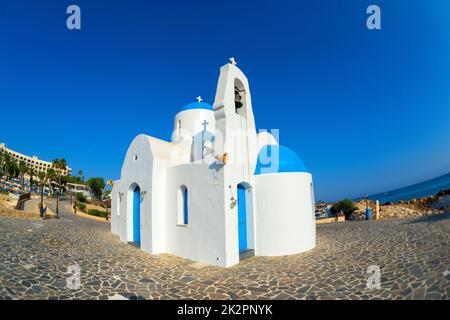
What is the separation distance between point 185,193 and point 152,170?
6.24ft

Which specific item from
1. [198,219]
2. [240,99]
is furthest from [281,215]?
[240,99]

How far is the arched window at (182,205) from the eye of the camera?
9789mm

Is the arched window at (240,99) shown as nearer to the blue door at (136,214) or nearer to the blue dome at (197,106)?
the blue dome at (197,106)

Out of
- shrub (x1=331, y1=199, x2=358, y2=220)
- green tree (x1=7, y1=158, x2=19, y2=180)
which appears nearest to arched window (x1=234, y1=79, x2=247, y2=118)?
shrub (x1=331, y1=199, x2=358, y2=220)

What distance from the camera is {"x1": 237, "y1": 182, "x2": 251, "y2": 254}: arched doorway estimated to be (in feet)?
30.7

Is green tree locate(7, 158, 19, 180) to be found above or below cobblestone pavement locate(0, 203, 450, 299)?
above

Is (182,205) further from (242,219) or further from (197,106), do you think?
(197,106)

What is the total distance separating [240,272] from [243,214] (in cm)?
260

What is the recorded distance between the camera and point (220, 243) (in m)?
8.02

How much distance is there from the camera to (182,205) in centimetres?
990

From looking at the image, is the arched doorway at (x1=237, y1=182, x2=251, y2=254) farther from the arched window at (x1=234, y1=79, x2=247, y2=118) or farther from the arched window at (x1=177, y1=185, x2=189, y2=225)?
the arched window at (x1=234, y1=79, x2=247, y2=118)

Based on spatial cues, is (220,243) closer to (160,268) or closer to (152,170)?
(160,268)
